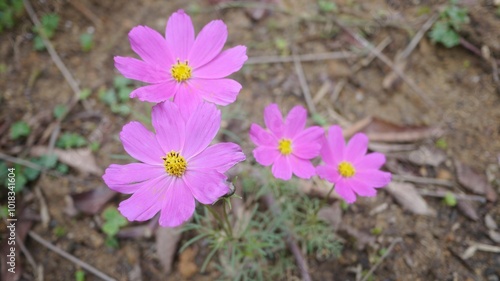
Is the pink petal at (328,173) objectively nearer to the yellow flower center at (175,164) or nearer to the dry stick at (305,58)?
the yellow flower center at (175,164)

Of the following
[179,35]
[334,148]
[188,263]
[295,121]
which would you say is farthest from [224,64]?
[188,263]

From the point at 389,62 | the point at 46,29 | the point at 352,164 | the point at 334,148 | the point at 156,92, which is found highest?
Result: the point at 46,29

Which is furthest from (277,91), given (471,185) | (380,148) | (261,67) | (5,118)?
(5,118)

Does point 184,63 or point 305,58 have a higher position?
point 305,58

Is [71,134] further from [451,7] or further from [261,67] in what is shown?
[451,7]

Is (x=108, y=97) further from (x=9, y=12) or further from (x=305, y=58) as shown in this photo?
(x=305, y=58)

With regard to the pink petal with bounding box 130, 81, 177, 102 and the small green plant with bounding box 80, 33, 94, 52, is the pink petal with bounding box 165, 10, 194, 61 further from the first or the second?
the small green plant with bounding box 80, 33, 94, 52

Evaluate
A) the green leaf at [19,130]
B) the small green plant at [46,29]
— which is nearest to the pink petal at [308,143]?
the green leaf at [19,130]
